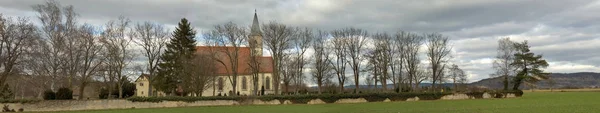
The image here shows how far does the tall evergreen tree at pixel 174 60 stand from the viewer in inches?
1998

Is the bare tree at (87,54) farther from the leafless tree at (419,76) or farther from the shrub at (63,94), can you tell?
the leafless tree at (419,76)

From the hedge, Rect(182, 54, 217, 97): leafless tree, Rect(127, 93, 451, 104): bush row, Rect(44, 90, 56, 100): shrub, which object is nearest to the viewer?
Rect(44, 90, 56, 100): shrub

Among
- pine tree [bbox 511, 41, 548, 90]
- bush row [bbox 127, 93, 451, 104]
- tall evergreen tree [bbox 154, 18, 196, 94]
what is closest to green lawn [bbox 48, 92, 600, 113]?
bush row [bbox 127, 93, 451, 104]

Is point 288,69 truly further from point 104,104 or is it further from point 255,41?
point 104,104

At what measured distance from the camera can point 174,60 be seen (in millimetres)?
51844

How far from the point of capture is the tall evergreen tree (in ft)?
167

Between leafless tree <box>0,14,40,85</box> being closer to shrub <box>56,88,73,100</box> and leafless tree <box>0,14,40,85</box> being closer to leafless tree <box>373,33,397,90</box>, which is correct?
shrub <box>56,88,73,100</box>

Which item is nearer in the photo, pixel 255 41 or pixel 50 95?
pixel 50 95

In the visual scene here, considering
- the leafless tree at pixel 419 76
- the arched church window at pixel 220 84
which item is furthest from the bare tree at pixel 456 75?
the arched church window at pixel 220 84

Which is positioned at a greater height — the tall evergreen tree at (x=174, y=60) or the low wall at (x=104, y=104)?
the tall evergreen tree at (x=174, y=60)

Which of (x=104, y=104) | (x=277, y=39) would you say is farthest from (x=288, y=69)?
(x=104, y=104)

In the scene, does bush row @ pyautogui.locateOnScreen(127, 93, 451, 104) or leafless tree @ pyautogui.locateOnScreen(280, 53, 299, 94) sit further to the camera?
leafless tree @ pyautogui.locateOnScreen(280, 53, 299, 94)

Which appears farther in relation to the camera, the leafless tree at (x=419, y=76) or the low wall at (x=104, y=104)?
the leafless tree at (x=419, y=76)

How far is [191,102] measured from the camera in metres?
41.5
